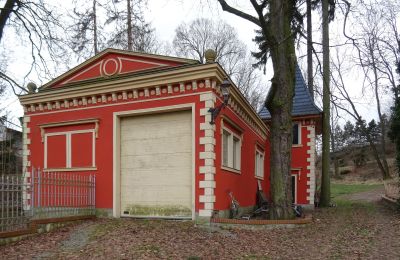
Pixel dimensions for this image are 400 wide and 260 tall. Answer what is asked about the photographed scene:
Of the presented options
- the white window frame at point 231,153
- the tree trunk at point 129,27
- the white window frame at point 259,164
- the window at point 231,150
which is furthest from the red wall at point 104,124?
the tree trunk at point 129,27

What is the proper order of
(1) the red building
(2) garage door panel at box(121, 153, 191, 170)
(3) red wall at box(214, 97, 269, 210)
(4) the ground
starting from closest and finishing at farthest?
(4) the ground, (1) the red building, (3) red wall at box(214, 97, 269, 210), (2) garage door panel at box(121, 153, 191, 170)

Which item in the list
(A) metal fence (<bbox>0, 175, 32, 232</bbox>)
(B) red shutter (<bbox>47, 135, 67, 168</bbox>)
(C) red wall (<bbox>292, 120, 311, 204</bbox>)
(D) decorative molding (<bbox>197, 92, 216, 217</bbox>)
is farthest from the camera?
(C) red wall (<bbox>292, 120, 311, 204</bbox>)

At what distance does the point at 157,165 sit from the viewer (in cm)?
1243

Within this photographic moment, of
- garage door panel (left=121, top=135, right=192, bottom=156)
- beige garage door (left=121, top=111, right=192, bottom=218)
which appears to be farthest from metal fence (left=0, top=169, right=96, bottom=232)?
garage door panel (left=121, top=135, right=192, bottom=156)

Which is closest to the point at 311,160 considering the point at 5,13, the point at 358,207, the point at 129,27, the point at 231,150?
the point at 358,207

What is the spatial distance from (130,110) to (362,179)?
4343 cm

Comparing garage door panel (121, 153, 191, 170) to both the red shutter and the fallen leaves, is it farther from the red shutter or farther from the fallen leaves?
the red shutter

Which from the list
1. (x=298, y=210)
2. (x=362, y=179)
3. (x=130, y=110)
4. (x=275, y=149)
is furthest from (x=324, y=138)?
(x=362, y=179)

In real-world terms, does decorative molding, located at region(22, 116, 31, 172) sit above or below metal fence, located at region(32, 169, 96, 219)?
above

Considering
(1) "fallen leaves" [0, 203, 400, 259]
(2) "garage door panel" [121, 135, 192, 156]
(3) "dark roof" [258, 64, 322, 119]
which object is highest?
(3) "dark roof" [258, 64, 322, 119]

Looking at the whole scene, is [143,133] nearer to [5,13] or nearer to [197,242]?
[197,242]

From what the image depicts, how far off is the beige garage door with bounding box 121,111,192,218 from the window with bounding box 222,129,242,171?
4.99 feet

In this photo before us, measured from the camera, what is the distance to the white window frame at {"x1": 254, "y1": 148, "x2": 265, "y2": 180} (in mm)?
18259

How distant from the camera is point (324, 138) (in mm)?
22047
